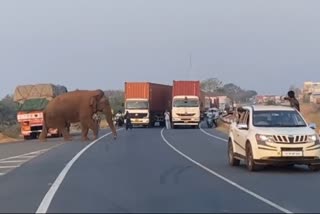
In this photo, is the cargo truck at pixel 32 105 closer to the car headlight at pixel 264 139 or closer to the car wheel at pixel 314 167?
the car wheel at pixel 314 167

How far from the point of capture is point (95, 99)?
43.3m

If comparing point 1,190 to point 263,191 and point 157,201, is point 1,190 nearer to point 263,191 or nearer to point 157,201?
point 157,201

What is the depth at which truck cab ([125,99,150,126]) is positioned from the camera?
215ft

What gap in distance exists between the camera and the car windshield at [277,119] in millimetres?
20625

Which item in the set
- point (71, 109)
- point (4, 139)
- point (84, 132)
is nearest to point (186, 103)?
point (4, 139)

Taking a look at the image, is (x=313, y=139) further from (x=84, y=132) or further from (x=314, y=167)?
(x=84, y=132)

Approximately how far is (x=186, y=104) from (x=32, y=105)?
18757 millimetres

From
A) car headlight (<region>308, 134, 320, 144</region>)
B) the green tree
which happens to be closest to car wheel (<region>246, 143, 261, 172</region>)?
car headlight (<region>308, 134, 320, 144</region>)

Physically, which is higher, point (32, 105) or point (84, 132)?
point (32, 105)

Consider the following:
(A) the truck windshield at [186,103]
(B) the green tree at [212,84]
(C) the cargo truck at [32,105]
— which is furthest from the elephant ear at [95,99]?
(B) the green tree at [212,84]

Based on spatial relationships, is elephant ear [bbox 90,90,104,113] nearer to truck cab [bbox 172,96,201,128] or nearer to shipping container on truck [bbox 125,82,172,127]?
truck cab [bbox 172,96,201,128]

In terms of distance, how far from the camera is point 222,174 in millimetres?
19453

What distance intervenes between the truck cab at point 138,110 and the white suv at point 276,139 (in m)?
44.1

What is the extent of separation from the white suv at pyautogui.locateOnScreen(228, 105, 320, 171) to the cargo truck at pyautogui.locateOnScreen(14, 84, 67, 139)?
2674 centimetres
